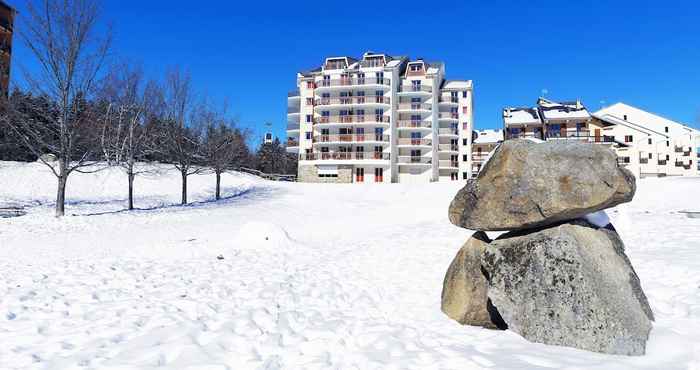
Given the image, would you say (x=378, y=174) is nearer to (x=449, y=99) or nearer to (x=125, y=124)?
(x=449, y=99)

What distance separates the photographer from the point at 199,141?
1195 inches

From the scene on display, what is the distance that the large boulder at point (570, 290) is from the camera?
483cm

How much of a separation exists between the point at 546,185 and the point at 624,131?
63.2 m

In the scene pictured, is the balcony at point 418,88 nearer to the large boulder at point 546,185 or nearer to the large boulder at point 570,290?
the large boulder at point 546,185

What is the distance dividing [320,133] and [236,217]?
3494 cm

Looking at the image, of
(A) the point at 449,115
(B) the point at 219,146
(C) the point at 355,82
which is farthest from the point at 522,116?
(B) the point at 219,146

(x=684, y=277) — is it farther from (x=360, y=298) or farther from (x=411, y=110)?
(x=411, y=110)

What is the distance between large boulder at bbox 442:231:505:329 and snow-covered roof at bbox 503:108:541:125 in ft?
175

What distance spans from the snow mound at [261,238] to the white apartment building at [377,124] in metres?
39.1

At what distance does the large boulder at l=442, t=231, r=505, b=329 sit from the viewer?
593 cm

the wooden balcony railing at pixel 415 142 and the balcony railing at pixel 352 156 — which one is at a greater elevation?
the wooden balcony railing at pixel 415 142

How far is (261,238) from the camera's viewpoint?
12.9 m

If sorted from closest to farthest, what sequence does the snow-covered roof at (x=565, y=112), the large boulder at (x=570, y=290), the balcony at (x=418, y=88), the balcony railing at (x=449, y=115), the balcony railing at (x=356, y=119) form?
the large boulder at (x=570, y=290) < the snow-covered roof at (x=565, y=112) < the balcony railing at (x=356, y=119) < the balcony at (x=418, y=88) < the balcony railing at (x=449, y=115)

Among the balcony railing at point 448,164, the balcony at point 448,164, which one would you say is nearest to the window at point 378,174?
the balcony at point 448,164
